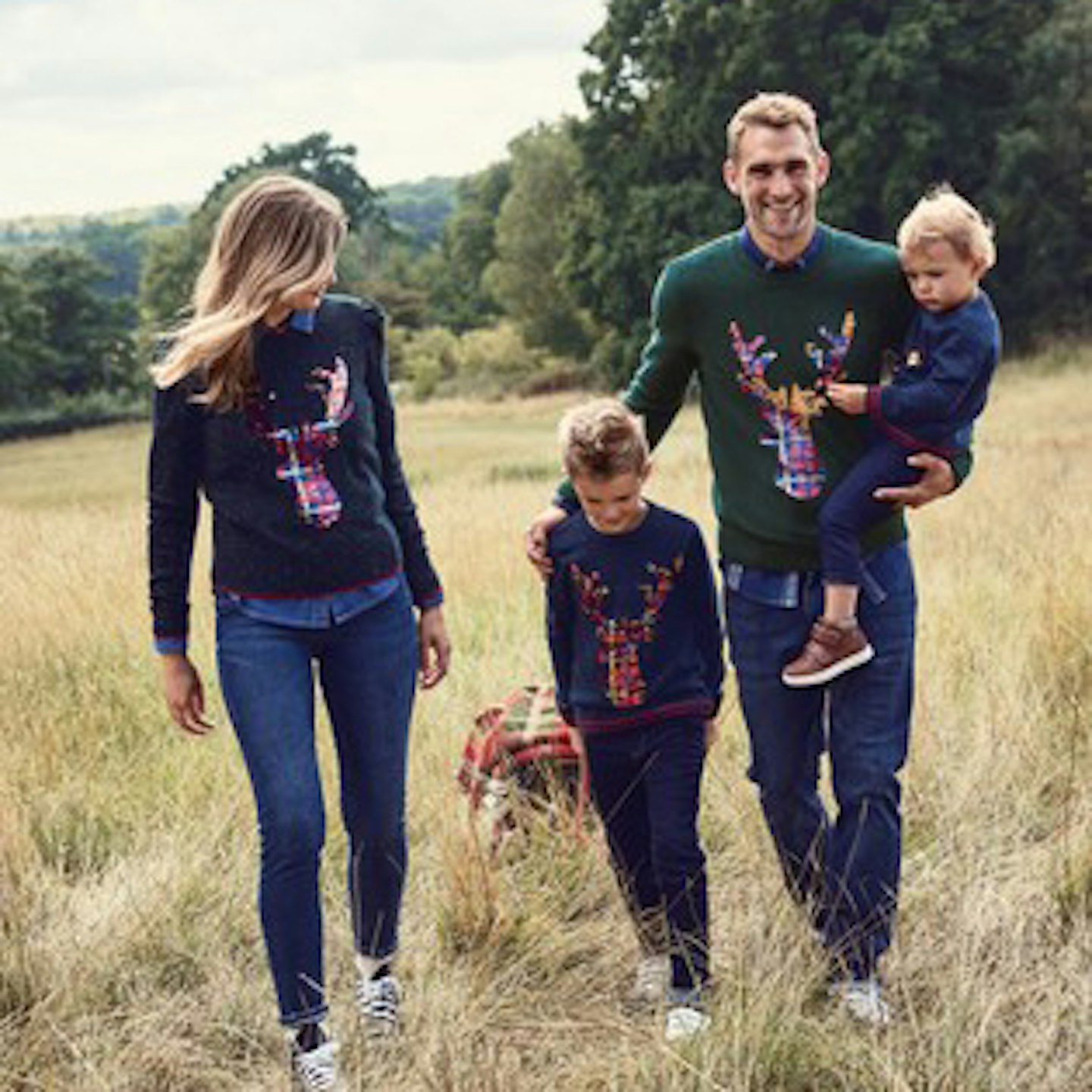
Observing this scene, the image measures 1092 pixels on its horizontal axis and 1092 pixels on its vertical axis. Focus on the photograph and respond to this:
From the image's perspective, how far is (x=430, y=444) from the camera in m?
27.0

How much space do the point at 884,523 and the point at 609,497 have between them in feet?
1.97

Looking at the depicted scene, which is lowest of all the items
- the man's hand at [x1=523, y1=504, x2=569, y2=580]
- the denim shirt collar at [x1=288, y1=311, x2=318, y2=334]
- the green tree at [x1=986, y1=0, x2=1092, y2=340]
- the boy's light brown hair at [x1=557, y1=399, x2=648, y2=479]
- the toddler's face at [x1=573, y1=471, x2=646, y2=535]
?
the man's hand at [x1=523, y1=504, x2=569, y2=580]

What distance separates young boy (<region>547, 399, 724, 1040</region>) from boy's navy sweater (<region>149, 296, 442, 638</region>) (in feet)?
1.52

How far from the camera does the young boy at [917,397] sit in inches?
116

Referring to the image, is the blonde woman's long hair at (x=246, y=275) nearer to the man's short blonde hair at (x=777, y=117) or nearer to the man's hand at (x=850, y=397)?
the man's short blonde hair at (x=777, y=117)

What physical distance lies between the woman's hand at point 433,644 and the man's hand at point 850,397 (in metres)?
1.07

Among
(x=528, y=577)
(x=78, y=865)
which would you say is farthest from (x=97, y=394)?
(x=78, y=865)

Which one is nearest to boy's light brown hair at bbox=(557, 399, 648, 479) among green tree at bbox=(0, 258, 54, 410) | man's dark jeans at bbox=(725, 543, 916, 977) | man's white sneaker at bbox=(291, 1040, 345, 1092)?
man's dark jeans at bbox=(725, 543, 916, 977)

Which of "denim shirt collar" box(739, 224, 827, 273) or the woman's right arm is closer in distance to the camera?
the woman's right arm

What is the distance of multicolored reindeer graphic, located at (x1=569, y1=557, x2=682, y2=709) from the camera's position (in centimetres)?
A: 327

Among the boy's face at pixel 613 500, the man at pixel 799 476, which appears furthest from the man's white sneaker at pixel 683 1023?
the boy's face at pixel 613 500

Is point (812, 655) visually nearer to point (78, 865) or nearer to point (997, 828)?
point (997, 828)

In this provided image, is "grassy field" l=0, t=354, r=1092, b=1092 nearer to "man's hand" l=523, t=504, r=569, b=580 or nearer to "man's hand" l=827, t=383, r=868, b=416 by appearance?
"man's hand" l=523, t=504, r=569, b=580

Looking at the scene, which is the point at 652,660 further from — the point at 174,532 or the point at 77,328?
the point at 77,328
